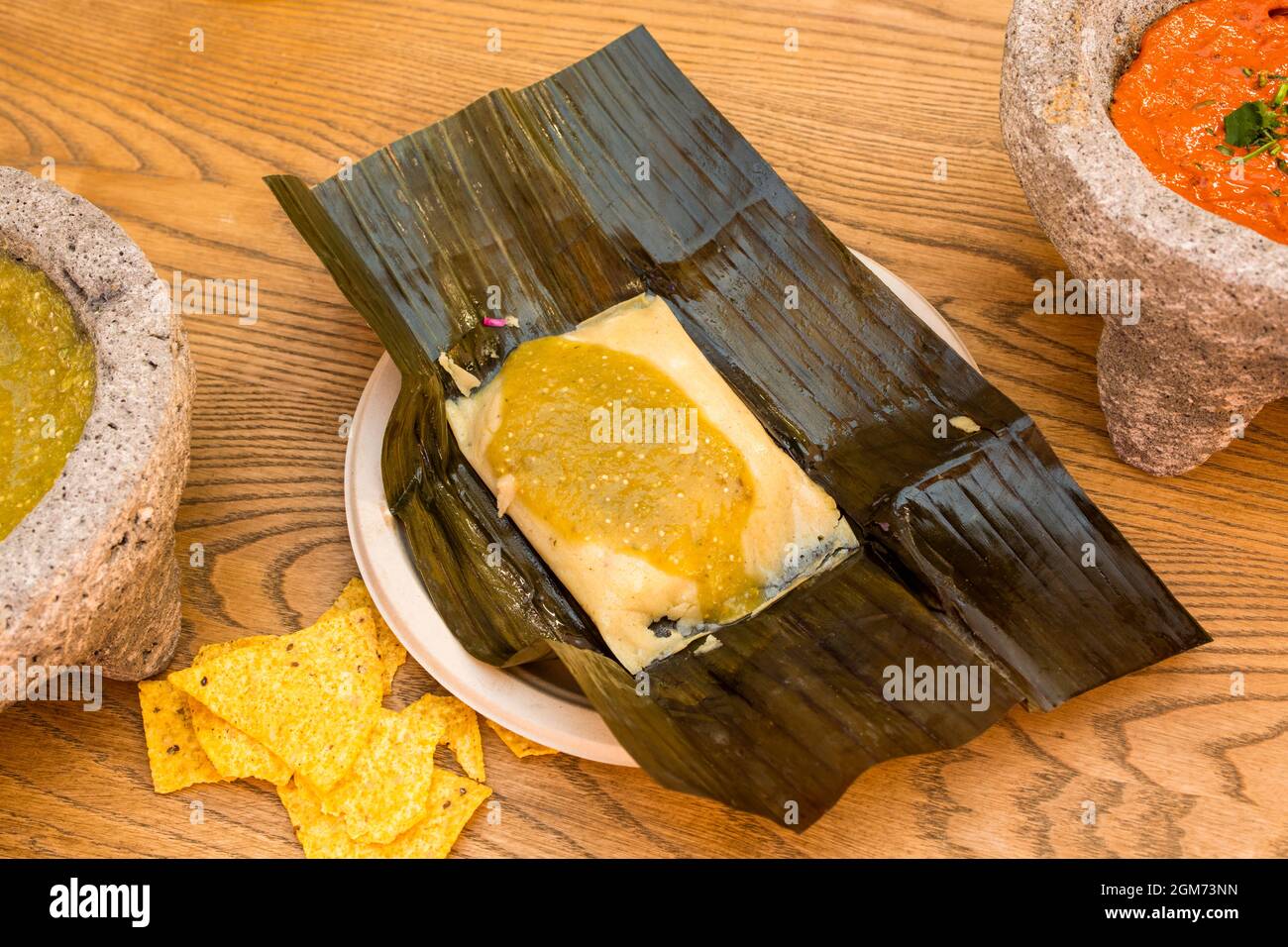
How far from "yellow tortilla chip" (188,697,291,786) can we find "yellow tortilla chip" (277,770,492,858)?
0.04 metres

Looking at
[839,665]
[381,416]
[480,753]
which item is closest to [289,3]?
[381,416]

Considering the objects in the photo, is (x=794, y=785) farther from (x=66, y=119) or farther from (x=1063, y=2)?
(x=66, y=119)

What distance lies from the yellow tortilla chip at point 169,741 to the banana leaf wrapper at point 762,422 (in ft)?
1.49

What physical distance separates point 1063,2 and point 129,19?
207cm

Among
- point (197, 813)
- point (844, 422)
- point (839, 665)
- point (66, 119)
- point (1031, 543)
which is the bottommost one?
point (197, 813)

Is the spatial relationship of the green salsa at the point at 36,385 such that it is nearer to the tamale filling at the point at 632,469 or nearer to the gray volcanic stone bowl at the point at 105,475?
the gray volcanic stone bowl at the point at 105,475

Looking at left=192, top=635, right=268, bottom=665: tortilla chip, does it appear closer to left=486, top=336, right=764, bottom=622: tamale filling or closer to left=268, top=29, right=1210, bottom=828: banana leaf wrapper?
left=268, top=29, right=1210, bottom=828: banana leaf wrapper

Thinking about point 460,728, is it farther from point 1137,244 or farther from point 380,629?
point 1137,244

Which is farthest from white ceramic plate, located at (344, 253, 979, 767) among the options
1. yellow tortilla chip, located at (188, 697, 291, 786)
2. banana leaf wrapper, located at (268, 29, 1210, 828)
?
yellow tortilla chip, located at (188, 697, 291, 786)

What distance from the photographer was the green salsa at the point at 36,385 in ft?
5.78

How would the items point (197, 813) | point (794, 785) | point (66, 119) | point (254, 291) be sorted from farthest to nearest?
1. point (66, 119)
2. point (254, 291)
3. point (197, 813)
4. point (794, 785)

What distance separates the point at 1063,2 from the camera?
1978 millimetres

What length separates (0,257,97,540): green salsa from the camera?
5.78 feet

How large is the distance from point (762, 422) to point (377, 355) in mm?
807
